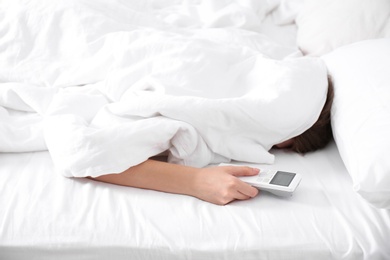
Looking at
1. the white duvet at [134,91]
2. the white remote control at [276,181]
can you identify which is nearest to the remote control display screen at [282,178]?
the white remote control at [276,181]

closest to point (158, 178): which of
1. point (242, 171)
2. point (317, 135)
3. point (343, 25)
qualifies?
point (242, 171)

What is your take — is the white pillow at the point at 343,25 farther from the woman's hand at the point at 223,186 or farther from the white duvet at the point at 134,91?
the woman's hand at the point at 223,186

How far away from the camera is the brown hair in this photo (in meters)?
1.29

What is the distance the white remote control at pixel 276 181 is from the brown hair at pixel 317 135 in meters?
0.15

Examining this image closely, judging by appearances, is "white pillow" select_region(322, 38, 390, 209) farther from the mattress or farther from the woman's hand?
the woman's hand

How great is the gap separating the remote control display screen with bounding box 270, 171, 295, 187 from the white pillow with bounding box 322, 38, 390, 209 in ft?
0.39

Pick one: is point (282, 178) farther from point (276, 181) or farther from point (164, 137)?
point (164, 137)

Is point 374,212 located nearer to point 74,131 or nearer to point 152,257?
point 152,257

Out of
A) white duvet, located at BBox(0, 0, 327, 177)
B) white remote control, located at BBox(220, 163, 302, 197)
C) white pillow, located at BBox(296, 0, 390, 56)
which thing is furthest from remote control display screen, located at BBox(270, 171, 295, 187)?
white pillow, located at BBox(296, 0, 390, 56)

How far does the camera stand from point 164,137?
3.88ft

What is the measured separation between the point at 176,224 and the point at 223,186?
13 cm

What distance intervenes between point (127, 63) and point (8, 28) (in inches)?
16.1

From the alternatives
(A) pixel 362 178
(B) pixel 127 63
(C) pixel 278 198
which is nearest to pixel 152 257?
(C) pixel 278 198

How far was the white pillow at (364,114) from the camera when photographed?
1037 mm
